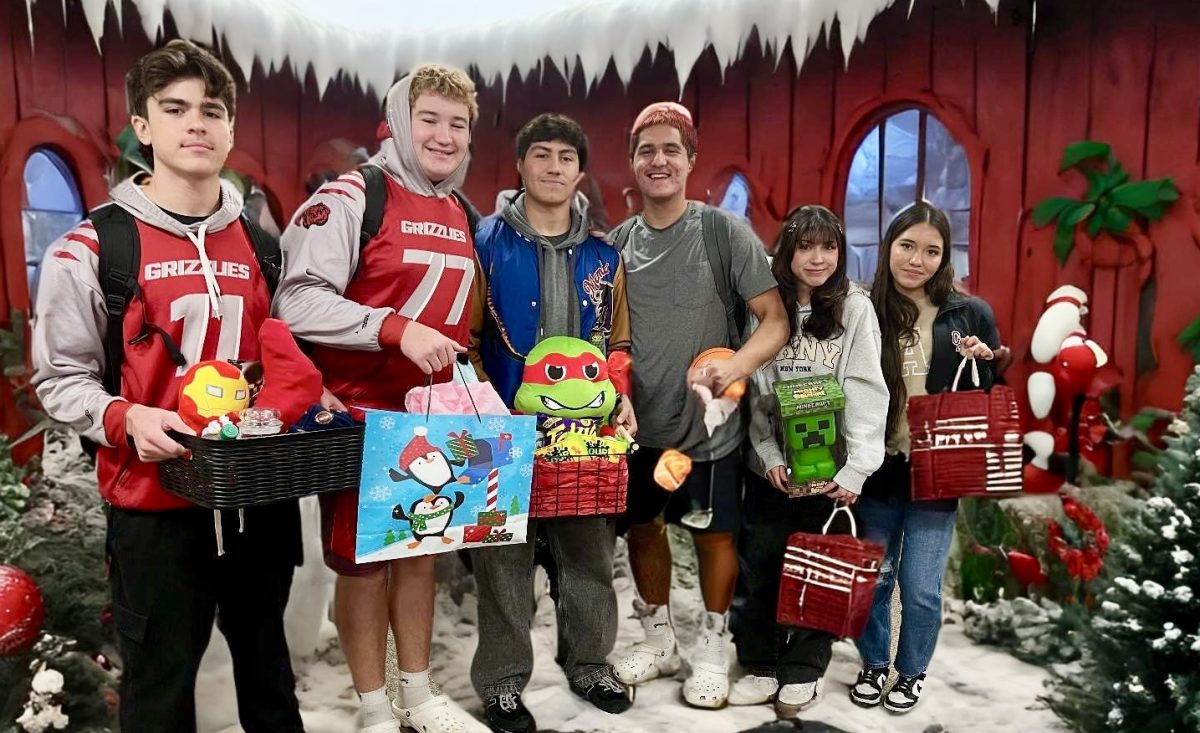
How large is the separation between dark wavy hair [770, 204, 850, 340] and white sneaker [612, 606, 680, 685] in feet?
3.98

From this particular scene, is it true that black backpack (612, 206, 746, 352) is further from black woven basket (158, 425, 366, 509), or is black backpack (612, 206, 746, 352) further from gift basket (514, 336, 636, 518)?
black woven basket (158, 425, 366, 509)

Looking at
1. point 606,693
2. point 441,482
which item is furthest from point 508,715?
point 441,482

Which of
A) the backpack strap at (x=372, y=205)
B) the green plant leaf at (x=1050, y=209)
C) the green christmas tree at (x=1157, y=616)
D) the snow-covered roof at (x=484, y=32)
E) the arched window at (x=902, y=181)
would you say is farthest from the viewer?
the snow-covered roof at (x=484, y=32)

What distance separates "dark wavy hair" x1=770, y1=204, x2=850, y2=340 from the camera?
2666 mm

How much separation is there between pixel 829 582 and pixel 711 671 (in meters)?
0.61

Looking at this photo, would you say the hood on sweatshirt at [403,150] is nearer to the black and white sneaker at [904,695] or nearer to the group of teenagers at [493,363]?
the group of teenagers at [493,363]

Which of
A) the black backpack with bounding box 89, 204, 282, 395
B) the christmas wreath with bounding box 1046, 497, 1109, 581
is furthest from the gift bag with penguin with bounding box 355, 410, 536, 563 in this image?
the christmas wreath with bounding box 1046, 497, 1109, 581

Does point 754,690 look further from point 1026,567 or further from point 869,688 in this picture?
point 1026,567

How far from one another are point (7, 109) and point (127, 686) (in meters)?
3.29

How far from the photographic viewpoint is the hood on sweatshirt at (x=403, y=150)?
2.32 metres

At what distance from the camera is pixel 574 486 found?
7.84 feet

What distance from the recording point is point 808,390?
103 inches

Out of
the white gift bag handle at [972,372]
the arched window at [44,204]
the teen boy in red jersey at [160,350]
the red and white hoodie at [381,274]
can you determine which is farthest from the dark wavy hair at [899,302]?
the arched window at [44,204]

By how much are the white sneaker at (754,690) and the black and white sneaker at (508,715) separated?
29.4 inches
